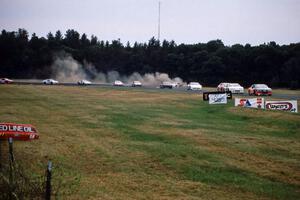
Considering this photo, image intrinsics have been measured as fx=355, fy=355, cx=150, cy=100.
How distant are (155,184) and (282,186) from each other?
11.3 ft

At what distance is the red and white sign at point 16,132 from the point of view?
14.1 metres

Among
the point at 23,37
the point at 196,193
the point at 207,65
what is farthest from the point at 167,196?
the point at 23,37

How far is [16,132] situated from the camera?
1438cm

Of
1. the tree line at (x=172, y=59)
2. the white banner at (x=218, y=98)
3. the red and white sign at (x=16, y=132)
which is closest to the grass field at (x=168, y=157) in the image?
the red and white sign at (x=16, y=132)

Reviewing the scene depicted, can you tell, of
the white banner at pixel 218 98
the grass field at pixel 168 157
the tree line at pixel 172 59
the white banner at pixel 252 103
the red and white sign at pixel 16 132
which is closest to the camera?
the grass field at pixel 168 157

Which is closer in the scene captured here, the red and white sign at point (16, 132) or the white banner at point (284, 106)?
the red and white sign at point (16, 132)

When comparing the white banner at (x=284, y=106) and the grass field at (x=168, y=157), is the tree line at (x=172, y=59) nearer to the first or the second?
the white banner at (x=284, y=106)

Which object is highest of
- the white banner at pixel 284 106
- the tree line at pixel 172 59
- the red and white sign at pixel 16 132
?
the tree line at pixel 172 59

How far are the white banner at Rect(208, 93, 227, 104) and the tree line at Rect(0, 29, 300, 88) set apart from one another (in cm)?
4695

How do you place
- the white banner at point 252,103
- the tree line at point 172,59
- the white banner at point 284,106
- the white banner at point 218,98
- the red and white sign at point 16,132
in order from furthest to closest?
the tree line at point 172,59 < the white banner at point 218,98 < the white banner at point 252,103 < the white banner at point 284,106 < the red and white sign at point 16,132

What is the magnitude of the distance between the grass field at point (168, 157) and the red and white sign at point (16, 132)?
503mm

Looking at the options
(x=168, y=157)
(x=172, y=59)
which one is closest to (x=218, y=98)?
(x=168, y=157)

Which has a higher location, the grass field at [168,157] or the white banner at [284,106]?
the white banner at [284,106]

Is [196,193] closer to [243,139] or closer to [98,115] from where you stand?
[243,139]
